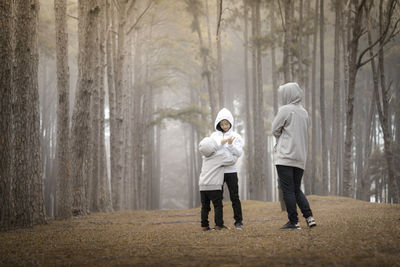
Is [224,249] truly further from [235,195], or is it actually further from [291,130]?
[291,130]

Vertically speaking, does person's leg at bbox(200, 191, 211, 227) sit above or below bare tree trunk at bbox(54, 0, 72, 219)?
below

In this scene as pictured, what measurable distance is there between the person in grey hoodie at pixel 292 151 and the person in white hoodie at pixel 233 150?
63 centimetres

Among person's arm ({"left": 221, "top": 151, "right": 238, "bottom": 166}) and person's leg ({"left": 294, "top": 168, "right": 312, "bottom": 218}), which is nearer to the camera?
person's leg ({"left": 294, "top": 168, "right": 312, "bottom": 218})

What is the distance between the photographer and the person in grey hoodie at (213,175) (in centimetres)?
491

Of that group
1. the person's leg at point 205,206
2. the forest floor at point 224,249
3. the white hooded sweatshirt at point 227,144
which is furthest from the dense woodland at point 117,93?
the white hooded sweatshirt at point 227,144

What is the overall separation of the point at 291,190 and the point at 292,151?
483 mm

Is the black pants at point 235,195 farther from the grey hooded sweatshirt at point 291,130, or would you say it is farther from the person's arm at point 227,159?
the grey hooded sweatshirt at point 291,130

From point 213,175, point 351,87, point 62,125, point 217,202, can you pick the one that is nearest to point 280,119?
point 213,175

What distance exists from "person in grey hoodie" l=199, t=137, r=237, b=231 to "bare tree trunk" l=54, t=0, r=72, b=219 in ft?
12.5

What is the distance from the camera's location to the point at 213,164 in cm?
496

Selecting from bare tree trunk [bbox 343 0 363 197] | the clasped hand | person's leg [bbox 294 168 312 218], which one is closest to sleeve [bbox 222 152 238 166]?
the clasped hand

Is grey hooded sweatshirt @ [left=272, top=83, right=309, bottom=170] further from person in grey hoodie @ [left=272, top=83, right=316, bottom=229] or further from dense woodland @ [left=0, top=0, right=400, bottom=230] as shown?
dense woodland @ [left=0, top=0, right=400, bottom=230]

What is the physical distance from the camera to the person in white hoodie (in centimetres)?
498

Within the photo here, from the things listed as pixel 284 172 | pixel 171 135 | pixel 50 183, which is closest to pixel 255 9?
pixel 284 172
